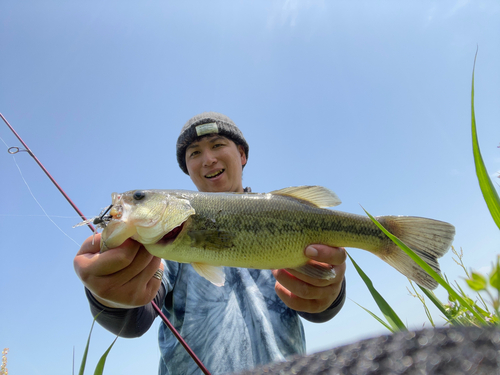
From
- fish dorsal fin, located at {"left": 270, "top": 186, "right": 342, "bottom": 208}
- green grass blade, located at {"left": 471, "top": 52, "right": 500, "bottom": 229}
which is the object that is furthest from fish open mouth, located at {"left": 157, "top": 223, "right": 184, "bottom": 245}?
green grass blade, located at {"left": 471, "top": 52, "right": 500, "bottom": 229}

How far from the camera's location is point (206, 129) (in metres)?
4.32

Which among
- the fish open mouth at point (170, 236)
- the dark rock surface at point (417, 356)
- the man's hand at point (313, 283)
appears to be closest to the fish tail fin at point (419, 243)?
the man's hand at point (313, 283)

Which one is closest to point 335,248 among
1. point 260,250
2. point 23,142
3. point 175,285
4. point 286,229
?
point 286,229

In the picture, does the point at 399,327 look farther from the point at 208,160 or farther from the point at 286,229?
the point at 208,160

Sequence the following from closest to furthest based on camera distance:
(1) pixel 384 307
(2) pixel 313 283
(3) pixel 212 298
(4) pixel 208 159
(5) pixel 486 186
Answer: (5) pixel 486 186
(1) pixel 384 307
(2) pixel 313 283
(3) pixel 212 298
(4) pixel 208 159

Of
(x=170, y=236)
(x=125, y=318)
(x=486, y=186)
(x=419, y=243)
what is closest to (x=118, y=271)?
(x=170, y=236)

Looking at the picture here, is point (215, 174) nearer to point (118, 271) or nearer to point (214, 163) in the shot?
point (214, 163)

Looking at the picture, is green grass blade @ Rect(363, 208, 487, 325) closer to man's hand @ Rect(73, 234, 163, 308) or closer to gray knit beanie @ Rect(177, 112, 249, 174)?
man's hand @ Rect(73, 234, 163, 308)

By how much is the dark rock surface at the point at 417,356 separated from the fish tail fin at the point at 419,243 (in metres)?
1.86

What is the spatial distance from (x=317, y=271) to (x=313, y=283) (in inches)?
5.7

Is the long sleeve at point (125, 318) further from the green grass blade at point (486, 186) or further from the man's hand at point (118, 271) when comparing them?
the green grass blade at point (486, 186)

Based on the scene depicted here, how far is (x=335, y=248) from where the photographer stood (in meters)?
2.25

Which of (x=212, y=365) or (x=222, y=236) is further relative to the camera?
(x=212, y=365)

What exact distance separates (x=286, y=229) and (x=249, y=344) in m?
1.62
